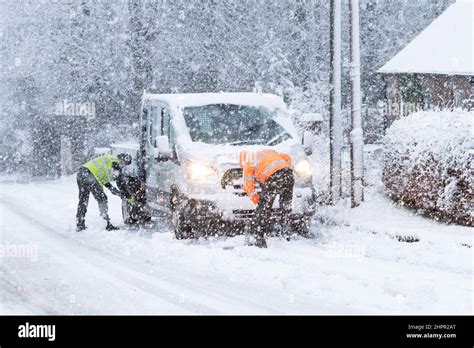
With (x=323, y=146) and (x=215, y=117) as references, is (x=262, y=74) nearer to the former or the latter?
(x=323, y=146)

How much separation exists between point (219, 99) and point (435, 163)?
3618 mm

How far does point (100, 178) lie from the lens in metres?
13.8

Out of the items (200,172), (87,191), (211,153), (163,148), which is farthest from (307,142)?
(87,191)

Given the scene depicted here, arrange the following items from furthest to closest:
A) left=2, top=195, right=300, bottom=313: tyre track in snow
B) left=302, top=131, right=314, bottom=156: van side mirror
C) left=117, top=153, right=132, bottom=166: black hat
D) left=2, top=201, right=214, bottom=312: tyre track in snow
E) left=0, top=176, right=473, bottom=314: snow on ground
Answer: left=117, top=153, right=132, bottom=166: black hat, left=302, top=131, right=314, bottom=156: van side mirror, left=2, top=201, right=214, bottom=312: tyre track in snow, left=0, top=176, right=473, bottom=314: snow on ground, left=2, top=195, right=300, bottom=313: tyre track in snow

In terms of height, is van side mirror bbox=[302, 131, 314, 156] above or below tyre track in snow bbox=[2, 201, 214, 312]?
above

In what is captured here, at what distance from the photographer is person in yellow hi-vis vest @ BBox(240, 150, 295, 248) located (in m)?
11.1

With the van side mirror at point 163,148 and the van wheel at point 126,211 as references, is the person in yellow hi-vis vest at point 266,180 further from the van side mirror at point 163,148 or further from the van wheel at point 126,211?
the van wheel at point 126,211

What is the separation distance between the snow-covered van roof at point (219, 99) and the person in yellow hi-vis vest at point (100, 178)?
1.33 metres

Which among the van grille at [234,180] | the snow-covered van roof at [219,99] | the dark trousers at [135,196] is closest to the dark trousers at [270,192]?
the van grille at [234,180]

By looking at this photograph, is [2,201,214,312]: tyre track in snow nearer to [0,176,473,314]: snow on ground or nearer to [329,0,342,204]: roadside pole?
[0,176,473,314]: snow on ground

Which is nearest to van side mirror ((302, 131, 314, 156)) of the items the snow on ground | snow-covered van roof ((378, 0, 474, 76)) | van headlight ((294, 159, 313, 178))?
van headlight ((294, 159, 313, 178))

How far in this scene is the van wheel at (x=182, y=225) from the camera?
11984mm

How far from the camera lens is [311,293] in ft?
27.8

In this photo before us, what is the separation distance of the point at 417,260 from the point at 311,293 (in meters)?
2.56
